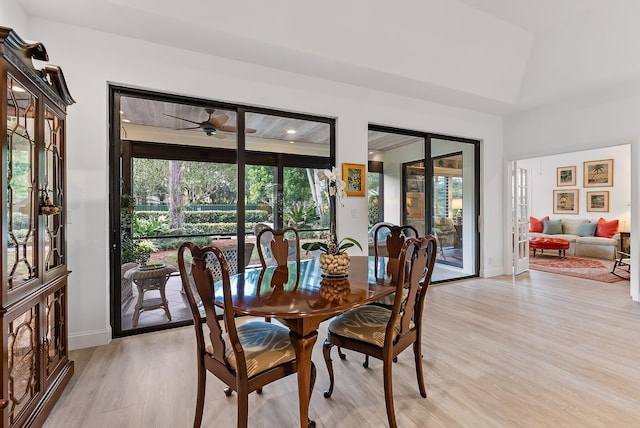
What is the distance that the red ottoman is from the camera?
7191mm

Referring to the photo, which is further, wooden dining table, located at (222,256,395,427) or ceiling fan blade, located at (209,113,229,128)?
ceiling fan blade, located at (209,113,229,128)

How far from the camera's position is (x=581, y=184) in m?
8.34

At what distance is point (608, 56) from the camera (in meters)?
3.82

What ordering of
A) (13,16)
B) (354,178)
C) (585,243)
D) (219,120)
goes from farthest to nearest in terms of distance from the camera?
(585,243) < (354,178) < (219,120) < (13,16)

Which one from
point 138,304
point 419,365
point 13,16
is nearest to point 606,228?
point 419,365

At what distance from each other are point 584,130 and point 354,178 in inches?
137

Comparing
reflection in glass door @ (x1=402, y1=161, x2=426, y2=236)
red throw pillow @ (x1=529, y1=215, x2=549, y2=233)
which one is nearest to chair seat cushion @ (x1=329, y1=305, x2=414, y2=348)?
reflection in glass door @ (x1=402, y1=161, x2=426, y2=236)

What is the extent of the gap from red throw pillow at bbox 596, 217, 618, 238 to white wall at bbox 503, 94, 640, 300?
399cm

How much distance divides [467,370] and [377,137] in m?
3.74

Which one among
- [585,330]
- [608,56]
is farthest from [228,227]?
[608,56]

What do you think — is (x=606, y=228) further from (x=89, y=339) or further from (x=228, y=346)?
(x=89, y=339)

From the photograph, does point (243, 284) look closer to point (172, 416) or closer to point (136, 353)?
point (172, 416)

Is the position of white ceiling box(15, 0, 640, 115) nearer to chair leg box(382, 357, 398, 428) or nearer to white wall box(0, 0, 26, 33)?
white wall box(0, 0, 26, 33)

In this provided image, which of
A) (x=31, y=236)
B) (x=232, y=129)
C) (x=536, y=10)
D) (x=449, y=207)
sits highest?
(x=536, y=10)
